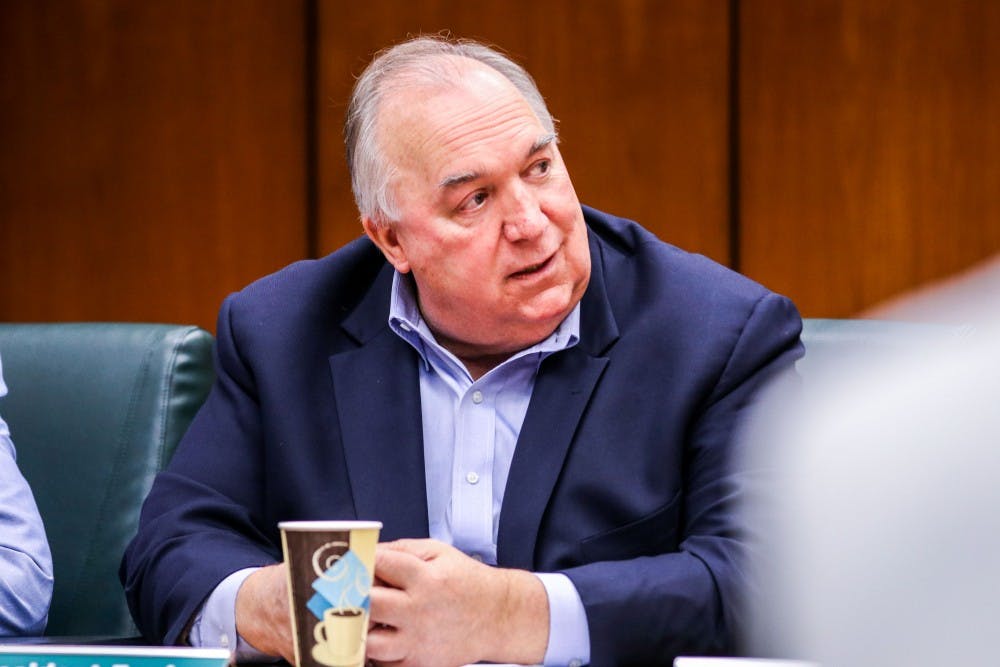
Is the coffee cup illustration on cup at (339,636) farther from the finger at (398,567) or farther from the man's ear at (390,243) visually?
the man's ear at (390,243)

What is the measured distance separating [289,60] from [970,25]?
1.80 metres

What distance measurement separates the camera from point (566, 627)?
4.53 feet

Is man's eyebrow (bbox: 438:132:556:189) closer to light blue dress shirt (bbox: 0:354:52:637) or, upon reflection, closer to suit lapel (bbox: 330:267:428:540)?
suit lapel (bbox: 330:267:428:540)

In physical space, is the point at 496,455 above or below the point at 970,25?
below

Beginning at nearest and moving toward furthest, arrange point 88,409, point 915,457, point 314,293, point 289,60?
point 915,457, point 314,293, point 88,409, point 289,60

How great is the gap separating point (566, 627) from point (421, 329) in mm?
610

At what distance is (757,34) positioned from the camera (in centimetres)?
337

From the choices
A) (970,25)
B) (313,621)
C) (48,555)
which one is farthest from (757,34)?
(313,621)

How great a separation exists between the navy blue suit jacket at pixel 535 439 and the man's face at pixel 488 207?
3.5 inches

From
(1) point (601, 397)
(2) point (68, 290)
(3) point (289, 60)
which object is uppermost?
(3) point (289, 60)

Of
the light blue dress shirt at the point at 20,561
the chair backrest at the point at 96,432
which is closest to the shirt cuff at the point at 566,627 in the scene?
the light blue dress shirt at the point at 20,561

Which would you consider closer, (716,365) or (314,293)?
(716,365)

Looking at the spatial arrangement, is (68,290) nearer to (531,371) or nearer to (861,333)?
(531,371)

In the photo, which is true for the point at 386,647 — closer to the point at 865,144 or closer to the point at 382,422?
the point at 382,422
